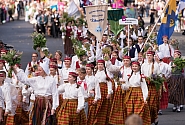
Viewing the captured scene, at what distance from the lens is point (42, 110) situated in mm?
12453

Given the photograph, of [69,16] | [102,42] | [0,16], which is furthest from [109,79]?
[0,16]

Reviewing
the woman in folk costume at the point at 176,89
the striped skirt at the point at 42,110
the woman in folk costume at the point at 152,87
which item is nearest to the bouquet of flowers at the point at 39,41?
the woman in folk costume at the point at 152,87

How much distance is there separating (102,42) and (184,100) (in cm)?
471

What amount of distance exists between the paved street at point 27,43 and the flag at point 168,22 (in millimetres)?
2530

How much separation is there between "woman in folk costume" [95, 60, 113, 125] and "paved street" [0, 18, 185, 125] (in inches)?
54.9

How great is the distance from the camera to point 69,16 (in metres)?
30.6

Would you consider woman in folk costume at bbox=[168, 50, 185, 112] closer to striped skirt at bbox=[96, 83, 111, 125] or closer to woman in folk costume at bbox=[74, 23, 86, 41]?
striped skirt at bbox=[96, 83, 111, 125]

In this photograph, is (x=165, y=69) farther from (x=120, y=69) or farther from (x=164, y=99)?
(x=120, y=69)

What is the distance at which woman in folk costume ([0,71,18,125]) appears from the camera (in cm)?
1219

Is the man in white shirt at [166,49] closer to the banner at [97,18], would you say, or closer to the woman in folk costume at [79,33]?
the banner at [97,18]

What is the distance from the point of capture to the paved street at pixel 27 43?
51.9 feet

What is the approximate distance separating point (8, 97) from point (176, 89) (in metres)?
6.18

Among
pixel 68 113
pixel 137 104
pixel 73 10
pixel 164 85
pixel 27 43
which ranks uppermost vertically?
pixel 68 113

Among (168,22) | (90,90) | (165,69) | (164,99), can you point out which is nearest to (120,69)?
(90,90)
